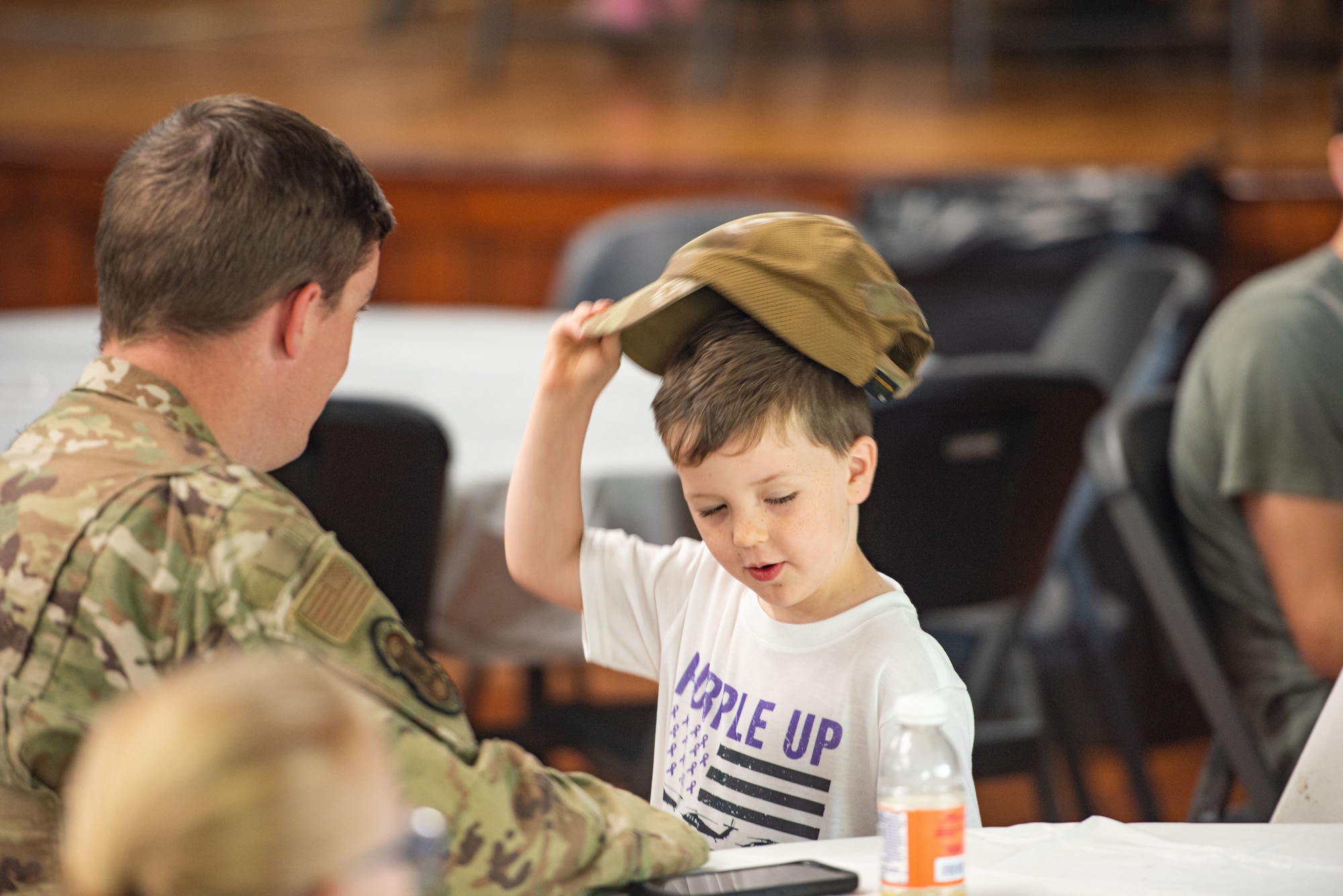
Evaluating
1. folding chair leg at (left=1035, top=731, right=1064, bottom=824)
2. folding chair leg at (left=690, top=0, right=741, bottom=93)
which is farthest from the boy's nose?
folding chair leg at (left=690, top=0, right=741, bottom=93)

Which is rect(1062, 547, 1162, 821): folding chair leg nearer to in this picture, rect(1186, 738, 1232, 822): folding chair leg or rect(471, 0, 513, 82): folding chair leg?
rect(1186, 738, 1232, 822): folding chair leg

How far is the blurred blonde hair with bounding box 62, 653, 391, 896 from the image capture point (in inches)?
26.3

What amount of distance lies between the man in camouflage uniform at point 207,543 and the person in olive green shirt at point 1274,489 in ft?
3.91

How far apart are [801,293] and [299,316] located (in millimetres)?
413

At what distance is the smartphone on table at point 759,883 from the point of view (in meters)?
1.03

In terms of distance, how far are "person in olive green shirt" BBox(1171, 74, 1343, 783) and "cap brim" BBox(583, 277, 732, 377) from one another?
965mm

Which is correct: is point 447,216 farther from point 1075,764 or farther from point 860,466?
point 860,466

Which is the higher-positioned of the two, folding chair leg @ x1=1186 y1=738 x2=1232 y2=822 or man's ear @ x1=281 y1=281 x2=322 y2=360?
man's ear @ x1=281 y1=281 x2=322 y2=360

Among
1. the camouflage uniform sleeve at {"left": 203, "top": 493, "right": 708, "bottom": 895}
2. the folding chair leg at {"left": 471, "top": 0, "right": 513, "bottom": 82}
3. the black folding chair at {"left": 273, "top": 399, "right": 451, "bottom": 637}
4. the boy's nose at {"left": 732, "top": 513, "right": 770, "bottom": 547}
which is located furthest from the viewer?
the folding chair leg at {"left": 471, "top": 0, "right": 513, "bottom": 82}

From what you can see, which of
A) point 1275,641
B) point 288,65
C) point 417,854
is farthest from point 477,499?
point 288,65

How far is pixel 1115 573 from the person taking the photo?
354 cm

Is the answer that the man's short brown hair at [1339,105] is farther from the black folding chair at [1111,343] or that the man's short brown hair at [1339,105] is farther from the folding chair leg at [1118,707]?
the black folding chair at [1111,343]

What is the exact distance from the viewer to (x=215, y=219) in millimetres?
1137

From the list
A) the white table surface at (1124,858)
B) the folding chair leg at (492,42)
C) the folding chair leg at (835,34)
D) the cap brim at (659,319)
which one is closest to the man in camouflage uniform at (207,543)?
the white table surface at (1124,858)
